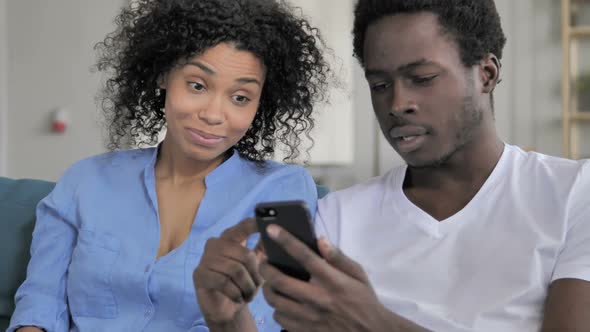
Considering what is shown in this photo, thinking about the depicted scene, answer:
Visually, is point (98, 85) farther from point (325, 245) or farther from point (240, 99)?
point (325, 245)

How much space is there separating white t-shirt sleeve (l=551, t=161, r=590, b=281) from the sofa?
2.01 ft

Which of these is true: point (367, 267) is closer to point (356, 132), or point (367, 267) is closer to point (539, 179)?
point (539, 179)

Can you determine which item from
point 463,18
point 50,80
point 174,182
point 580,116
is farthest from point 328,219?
point 50,80

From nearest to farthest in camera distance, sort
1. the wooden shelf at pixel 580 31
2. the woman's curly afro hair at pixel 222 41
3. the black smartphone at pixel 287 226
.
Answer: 1. the black smartphone at pixel 287 226
2. the woman's curly afro hair at pixel 222 41
3. the wooden shelf at pixel 580 31

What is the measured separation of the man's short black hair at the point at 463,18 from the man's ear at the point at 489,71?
12 mm

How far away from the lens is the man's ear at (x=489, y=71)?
1419 millimetres

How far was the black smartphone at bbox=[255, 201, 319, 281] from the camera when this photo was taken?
2.95 feet

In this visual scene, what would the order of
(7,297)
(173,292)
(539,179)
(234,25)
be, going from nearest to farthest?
1. (539,179)
2. (173,292)
3. (234,25)
4. (7,297)

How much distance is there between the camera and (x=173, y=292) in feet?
4.68

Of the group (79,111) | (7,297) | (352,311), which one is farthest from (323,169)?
(352,311)

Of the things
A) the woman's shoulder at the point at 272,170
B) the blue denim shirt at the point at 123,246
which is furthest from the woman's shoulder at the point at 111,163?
the woman's shoulder at the point at 272,170

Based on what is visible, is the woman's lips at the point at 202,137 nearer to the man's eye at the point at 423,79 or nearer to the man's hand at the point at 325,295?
the man's eye at the point at 423,79

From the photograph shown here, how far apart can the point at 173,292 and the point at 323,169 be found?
2867mm

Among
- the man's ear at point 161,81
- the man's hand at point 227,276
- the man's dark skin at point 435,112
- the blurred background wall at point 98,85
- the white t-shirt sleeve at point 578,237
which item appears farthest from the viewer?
the blurred background wall at point 98,85
